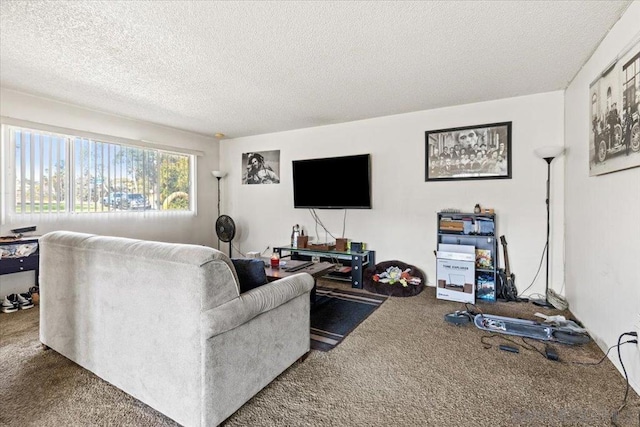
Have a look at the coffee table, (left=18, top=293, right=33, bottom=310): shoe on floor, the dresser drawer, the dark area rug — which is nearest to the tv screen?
the dark area rug

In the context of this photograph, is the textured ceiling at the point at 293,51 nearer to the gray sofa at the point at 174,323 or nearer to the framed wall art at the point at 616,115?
the framed wall art at the point at 616,115

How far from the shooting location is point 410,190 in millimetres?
4086

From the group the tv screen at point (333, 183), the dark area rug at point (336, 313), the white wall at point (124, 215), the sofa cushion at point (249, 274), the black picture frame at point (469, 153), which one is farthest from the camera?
the tv screen at point (333, 183)

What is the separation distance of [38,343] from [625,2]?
465 cm

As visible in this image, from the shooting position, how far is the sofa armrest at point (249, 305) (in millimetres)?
1355

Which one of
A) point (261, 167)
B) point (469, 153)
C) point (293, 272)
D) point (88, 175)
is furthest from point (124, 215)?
point (469, 153)

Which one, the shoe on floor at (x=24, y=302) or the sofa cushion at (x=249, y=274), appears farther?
the shoe on floor at (x=24, y=302)

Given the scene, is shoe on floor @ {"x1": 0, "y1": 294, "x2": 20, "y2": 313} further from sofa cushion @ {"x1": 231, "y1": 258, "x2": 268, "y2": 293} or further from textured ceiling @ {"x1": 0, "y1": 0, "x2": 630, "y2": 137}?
sofa cushion @ {"x1": 231, "y1": 258, "x2": 268, "y2": 293}

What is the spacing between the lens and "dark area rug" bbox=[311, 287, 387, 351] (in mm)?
2445

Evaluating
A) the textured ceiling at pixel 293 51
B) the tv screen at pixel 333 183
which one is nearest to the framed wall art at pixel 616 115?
the textured ceiling at pixel 293 51

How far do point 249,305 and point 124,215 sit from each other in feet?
11.8

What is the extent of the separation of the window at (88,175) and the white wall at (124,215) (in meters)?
0.14

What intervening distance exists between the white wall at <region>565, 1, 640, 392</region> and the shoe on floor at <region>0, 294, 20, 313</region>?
5116mm

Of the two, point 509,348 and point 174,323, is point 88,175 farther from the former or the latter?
point 509,348
